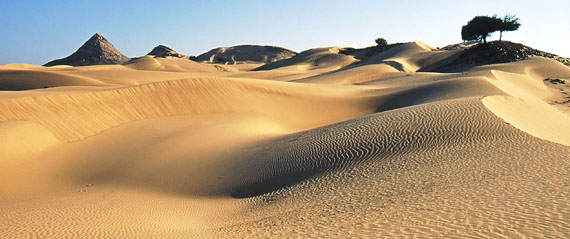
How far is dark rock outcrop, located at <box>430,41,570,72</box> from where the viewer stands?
3628 centimetres

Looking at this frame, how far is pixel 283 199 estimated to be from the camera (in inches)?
310

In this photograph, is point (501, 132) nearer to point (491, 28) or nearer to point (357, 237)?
point (357, 237)

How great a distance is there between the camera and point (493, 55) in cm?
3675

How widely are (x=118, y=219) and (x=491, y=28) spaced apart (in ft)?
148

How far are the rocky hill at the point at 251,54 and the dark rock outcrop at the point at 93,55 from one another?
89.6 ft

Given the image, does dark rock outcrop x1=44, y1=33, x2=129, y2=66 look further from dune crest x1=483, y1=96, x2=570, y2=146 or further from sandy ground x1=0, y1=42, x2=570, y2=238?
dune crest x1=483, y1=96, x2=570, y2=146

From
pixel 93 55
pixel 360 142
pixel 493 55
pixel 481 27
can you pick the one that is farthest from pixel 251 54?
pixel 360 142

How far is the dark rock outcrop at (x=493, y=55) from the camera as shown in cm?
3628

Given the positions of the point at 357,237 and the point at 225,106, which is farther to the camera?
the point at 225,106

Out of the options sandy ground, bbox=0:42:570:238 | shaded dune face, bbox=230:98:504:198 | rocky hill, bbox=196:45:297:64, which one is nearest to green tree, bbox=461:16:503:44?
sandy ground, bbox=0:42:570:238

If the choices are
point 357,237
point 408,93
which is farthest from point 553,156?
point 408,93

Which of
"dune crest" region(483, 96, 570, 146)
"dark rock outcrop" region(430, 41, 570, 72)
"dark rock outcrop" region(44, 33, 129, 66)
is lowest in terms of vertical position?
"dune crest" region(483, 96, 570, 146)

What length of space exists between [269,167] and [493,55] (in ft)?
113

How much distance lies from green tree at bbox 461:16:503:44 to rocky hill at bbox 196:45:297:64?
49919mm
